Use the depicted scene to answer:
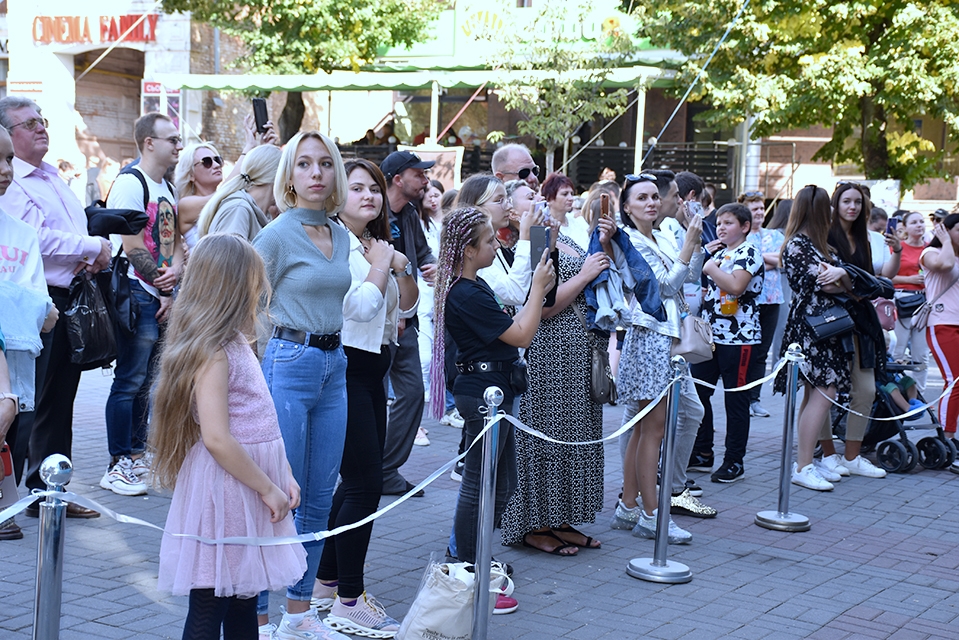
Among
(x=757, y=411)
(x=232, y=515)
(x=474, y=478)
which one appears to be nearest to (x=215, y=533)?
(x=232, y=515)

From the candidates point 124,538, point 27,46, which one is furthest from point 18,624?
point 27,46

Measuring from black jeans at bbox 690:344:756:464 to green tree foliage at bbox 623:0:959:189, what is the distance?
11441 mm

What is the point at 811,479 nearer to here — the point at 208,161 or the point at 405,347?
the point at 405,347

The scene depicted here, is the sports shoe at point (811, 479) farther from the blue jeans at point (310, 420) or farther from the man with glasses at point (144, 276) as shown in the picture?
the man with glasses at point (144, 276)

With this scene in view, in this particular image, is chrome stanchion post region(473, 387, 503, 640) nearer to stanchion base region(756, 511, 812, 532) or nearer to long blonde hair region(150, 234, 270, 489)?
long blonde hair region(150, 234, 270, 489)

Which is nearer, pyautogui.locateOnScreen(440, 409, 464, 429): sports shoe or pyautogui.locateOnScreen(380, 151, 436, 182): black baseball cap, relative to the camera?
pyautogui.locateOnScreen(380, 151, 436, 182): black baseball cap

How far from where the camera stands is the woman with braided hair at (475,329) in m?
4.63

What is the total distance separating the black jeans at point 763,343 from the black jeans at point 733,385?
126mm

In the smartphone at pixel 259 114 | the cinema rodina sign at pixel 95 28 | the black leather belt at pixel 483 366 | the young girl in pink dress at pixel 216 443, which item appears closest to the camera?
the young girl in pink dress at pixel 216 443

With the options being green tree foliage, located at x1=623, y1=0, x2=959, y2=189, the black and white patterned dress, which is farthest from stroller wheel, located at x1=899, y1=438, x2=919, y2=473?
green tree foliage, located at x1=623, y1=0, x2=959, y2=189

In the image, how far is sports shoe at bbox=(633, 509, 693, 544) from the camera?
20.0ft

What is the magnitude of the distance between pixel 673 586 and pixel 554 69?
16.5 metres

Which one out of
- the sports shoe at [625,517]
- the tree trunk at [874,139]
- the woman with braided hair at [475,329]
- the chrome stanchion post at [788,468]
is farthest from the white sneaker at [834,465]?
the tree trunk at [874,139]

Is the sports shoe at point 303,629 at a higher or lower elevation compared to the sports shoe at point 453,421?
higher
